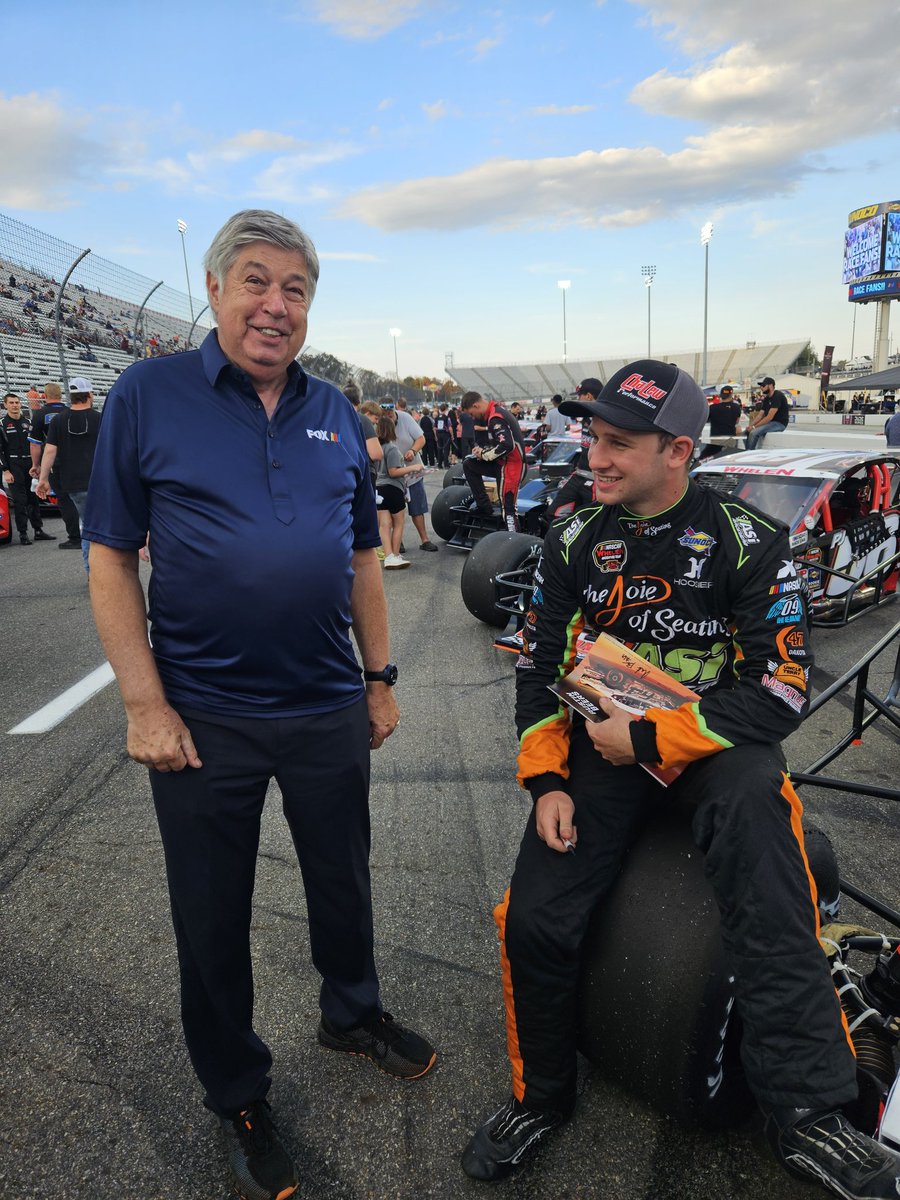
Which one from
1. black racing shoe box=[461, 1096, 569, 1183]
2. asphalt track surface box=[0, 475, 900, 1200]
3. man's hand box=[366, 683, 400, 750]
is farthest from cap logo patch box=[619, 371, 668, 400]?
black racing shoe box=[461, 1096, 569, 1183]

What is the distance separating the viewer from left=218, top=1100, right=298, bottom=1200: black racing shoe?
1.73m

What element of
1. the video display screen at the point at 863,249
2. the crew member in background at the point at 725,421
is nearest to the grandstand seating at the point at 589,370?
the video display screen at the point at 863,249

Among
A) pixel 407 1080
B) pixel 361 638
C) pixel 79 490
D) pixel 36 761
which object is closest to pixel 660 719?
pixel 361 638

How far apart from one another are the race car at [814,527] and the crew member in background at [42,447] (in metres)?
5.57

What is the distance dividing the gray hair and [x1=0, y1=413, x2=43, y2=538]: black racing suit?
1025 centimetres

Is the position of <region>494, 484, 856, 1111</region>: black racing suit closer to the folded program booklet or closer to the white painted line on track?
the folded program booklet

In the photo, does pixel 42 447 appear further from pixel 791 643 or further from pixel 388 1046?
pixel 791 643

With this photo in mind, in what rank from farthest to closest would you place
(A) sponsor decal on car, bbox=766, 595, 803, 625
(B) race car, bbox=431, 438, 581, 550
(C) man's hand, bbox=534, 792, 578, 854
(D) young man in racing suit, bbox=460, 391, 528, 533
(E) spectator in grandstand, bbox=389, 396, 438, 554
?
(B) race car, bbox=431, 438, 581, 550, (E) spectator in grandstand, bbox=389, 396, 438, 554, (D) young man in racing suit, bbox=460, 391, 528, 533, (A) sponsor decal on car, bbox=766, 595, 803, 625, (C) man's hand, bbox=534, 792, 578, 854

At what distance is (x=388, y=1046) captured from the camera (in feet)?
6.81

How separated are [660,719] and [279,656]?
35.8 inches

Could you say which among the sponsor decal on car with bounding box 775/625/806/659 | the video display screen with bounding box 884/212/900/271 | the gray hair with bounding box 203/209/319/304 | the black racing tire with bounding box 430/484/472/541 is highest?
the video display screen with bounding box 884/212/900/271

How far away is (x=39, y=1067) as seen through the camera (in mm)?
2102

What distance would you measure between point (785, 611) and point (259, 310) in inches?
57.6

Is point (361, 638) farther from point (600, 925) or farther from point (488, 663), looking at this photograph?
point (488, 663)
